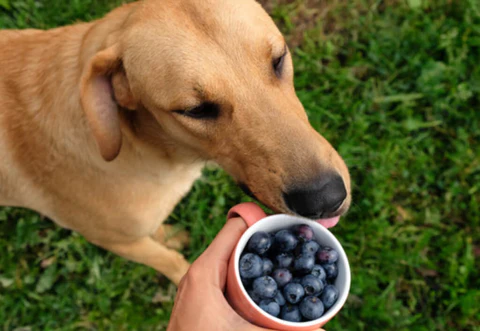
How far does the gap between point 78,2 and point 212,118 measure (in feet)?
9.06

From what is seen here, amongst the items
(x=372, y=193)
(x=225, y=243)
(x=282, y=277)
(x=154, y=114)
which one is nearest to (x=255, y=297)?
(x=282, y=277)

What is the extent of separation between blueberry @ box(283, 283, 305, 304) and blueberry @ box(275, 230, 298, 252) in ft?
0.54

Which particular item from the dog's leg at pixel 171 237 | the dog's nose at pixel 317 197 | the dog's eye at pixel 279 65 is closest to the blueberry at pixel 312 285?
the dog's nose at pixel 317 197

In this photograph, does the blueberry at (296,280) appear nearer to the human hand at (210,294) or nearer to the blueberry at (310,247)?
the blueberry at (310,247)

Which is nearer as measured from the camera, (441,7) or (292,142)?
(292,142)

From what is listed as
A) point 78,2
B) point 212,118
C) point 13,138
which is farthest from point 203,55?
point 78,2

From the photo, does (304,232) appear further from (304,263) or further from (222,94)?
(222,94)

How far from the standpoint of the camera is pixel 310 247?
1850mm

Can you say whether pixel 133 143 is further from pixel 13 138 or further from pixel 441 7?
pixel 441 7

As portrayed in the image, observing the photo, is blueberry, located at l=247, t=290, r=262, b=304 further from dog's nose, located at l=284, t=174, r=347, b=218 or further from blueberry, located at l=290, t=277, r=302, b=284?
dog's nose, located at l=284, t=174, r=347, b=218

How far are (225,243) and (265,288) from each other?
0.96 ft

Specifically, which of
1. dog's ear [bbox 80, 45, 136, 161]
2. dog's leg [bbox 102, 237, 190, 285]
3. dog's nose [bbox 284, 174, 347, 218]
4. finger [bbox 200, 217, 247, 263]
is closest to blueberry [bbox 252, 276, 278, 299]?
finger [bbox 200, 217, 247, 263]

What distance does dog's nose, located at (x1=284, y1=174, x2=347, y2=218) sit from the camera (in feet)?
6.42

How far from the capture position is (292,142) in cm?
204
